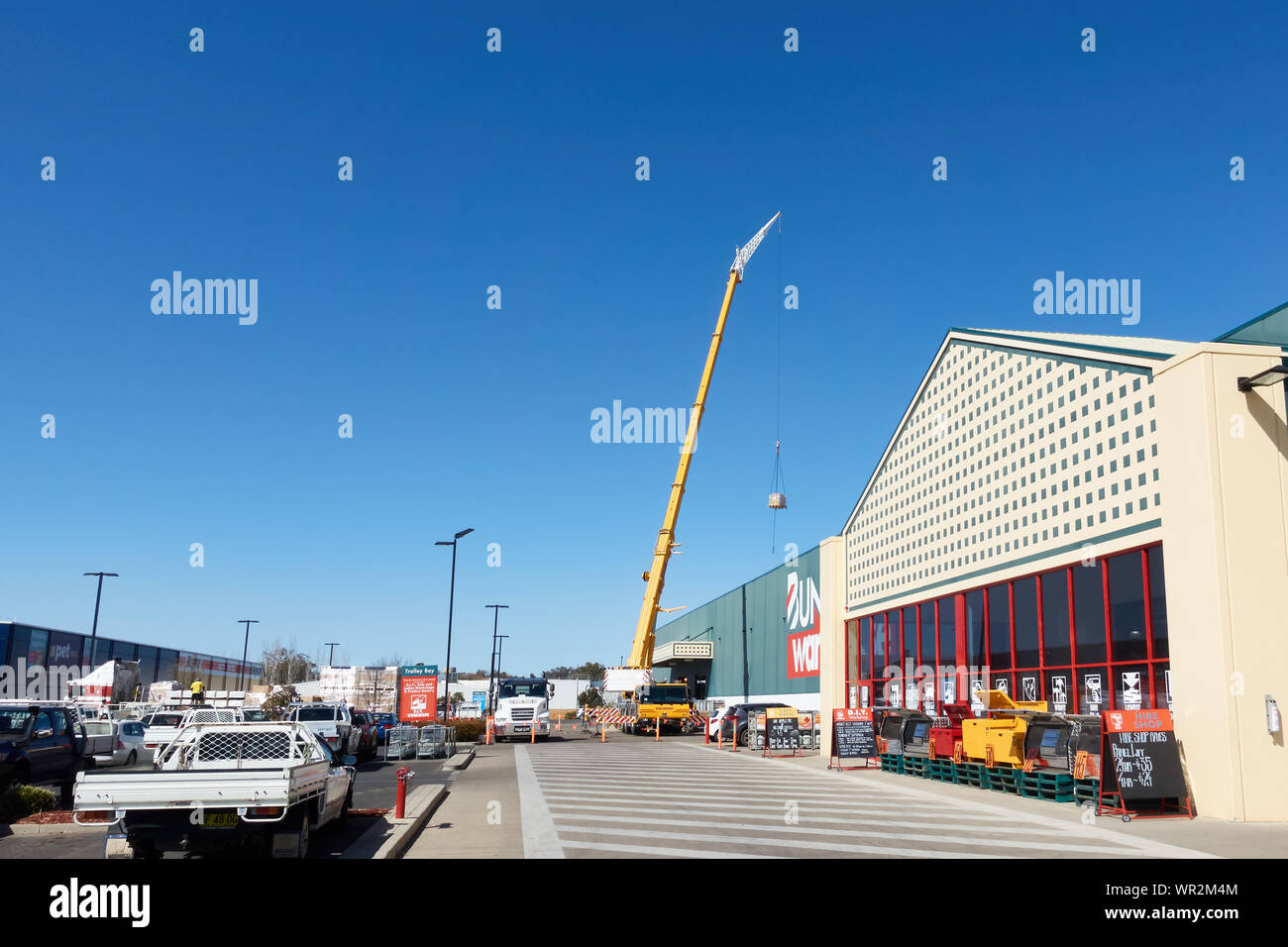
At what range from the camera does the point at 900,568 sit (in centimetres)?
3077

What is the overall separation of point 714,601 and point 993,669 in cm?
4508

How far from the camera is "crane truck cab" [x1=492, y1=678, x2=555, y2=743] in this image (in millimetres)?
46125

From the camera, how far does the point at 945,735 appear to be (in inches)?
870

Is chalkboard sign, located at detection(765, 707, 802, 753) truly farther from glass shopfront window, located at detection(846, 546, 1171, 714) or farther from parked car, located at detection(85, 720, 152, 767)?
parked car, located at detection(85, 720, 152, 767)

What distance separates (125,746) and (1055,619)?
80.5 feet

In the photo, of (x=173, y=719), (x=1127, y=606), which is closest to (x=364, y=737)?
(x=173, y=719)

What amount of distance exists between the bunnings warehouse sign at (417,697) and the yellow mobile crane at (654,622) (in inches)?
541

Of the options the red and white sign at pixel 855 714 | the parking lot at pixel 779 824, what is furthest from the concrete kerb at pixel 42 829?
the red and white sign at pixel 855 714

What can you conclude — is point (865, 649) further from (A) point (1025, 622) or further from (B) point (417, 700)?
(B) point (417, 700)

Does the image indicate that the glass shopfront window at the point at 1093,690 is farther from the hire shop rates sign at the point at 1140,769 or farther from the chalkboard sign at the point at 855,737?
the chalkboard sign at the point at 855,737

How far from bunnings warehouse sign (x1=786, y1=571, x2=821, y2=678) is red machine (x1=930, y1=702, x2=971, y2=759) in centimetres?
1783

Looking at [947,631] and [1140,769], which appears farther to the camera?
[947,631]
